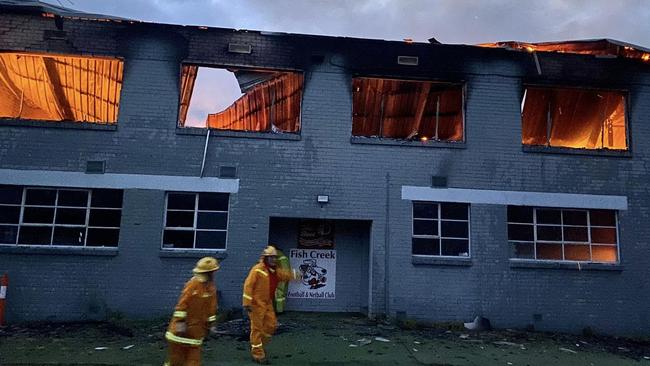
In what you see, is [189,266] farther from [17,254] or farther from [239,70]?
[239,70]

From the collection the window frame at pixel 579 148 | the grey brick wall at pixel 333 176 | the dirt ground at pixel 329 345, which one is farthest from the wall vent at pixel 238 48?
the window frame at pixel 579 148

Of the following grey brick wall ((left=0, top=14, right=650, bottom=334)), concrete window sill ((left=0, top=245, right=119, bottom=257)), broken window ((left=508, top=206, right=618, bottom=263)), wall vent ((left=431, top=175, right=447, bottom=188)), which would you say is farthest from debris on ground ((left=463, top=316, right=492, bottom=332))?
concrete window sill ((left=0, top=245, right=119, bottom=257))

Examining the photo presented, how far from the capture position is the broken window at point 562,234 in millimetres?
11180

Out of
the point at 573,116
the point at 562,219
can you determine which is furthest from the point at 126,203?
the point at 573,116

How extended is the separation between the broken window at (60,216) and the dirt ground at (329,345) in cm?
168

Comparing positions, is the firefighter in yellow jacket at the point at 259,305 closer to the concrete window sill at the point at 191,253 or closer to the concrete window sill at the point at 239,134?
the concrete window sill at the point at 191,253

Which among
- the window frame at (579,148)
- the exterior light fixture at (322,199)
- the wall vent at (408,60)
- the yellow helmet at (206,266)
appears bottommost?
the yellow helmet at (206,266)

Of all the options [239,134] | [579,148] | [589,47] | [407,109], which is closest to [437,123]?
[407,109]

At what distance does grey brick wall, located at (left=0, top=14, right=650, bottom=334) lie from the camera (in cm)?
1027

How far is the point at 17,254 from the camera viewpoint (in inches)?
396

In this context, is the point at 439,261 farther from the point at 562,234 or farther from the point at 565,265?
the point at 562,234

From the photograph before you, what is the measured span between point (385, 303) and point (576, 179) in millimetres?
5011

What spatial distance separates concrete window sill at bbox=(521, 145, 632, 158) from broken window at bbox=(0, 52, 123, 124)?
29.2 ft

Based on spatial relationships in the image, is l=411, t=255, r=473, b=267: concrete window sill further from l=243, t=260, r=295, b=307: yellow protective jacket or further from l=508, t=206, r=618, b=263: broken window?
l=243, t=260, r=295, b=307: yellow protective jacket
